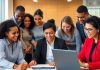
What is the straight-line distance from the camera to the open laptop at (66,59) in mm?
2570

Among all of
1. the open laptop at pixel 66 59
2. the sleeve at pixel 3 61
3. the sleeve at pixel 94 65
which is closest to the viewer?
the open laptop at pixel 66 59

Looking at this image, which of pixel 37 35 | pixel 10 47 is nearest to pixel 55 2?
pixel 37 35

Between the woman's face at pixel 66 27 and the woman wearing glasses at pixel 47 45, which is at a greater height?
the woman's face at pixel 66 27

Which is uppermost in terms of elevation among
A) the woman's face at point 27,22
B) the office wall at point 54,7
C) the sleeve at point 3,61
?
the office wall at point 54,7

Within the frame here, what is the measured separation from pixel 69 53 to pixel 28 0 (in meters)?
7.47

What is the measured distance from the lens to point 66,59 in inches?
104

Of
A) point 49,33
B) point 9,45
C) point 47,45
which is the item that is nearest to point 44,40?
point 47,45

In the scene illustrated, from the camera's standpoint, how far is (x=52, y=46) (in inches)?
143

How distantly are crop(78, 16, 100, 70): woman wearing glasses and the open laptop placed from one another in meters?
0.13

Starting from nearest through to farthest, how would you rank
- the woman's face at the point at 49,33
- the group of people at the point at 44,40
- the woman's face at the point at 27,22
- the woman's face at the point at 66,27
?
the group of people at the point at 44,40, the woman's face at the point at 49,33, the woman's face at the point at 66,27, the woman's face at the point at 27,22

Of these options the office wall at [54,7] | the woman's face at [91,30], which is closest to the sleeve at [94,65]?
the woman's face at [91,30]

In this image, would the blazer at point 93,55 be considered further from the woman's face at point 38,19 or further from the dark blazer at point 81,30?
the woman's face at point 38,19

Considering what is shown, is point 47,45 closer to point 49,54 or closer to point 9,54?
point 49,54

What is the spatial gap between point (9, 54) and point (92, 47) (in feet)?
3.53
